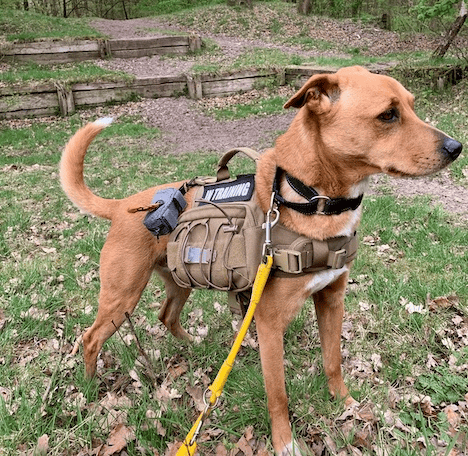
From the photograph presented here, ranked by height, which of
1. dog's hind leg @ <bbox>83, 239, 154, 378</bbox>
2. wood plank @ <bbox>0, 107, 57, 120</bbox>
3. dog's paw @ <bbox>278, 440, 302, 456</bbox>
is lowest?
wood plank @ <bbox>0, 107, 57, 120</bbox>

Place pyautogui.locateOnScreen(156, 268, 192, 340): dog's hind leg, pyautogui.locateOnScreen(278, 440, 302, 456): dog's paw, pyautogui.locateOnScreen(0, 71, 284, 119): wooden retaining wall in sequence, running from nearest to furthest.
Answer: pyautogui.locateOnScreen(278, 440, 302, 456): dog's paw, pyautogui.locateOnScreen(156, 268, 192, 340): dog's hind leg, pyautogui.locateOnScreen(0, 71, 284, 119): wooden retaining wall

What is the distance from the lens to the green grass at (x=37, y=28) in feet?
53.6

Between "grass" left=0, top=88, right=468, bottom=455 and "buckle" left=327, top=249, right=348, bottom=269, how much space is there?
963mm

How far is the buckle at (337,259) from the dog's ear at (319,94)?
2.38 ft

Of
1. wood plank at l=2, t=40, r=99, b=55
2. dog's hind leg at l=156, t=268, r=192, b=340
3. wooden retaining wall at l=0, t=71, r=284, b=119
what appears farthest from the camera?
wood plank at l=2, t=40, r=99, b=55

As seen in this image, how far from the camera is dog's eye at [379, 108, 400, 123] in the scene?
2.21 meters

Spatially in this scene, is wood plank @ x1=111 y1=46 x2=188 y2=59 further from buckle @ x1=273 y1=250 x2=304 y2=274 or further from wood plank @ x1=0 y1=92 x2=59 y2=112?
buckle @ x1=273 y1=250 x2=304 y2=274

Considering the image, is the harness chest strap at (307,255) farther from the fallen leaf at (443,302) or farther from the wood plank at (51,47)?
the wood plank at (51,47)

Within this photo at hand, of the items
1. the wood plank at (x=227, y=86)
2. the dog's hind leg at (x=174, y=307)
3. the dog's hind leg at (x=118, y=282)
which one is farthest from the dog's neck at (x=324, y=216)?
the wood plank at (x=227, y=86)

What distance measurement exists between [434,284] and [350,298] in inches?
28.8

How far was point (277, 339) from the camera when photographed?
2.49 metres

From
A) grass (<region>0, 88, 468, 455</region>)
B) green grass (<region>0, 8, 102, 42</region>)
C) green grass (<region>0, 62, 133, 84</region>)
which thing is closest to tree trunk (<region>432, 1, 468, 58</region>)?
grass (<region>0, 88, 468, 455</region>)

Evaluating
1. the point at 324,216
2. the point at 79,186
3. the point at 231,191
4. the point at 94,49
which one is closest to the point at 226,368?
the point at 324,216

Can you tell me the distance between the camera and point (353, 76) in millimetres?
2326
